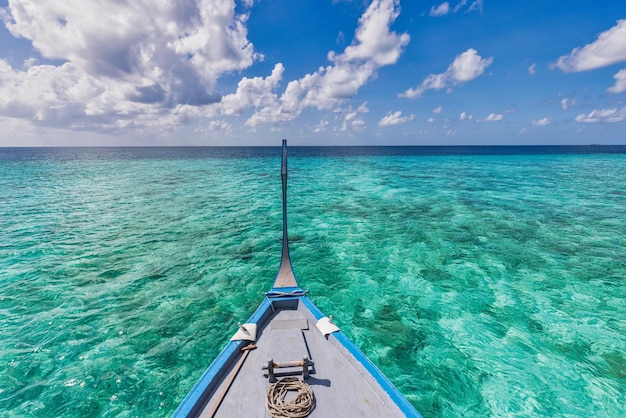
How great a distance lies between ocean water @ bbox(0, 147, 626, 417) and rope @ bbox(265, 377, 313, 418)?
410cm

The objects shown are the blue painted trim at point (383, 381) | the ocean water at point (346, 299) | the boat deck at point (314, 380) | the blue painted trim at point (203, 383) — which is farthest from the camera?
the ocean water at point (346, 299)

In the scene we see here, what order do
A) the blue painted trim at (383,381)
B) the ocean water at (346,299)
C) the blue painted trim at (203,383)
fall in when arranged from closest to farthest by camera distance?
the blue painted trim at (203,383) → the blue painted trim at (383,381) → the ocean water at (346,299)

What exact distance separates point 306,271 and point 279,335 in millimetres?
7641

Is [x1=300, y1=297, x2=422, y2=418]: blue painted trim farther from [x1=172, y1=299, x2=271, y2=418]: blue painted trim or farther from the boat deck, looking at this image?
[x1=172, y1=299, x2=271, y2=418]: blue painted trim

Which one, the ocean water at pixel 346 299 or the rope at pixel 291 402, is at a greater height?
the rope at pixel 291 402

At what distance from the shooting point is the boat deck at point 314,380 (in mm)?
5219

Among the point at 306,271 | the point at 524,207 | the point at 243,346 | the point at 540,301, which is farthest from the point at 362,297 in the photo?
the point at 524,207

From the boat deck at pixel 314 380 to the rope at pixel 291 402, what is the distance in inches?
6.6

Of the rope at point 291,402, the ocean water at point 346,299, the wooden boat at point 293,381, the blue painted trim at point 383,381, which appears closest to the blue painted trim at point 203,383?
the wooden boat at point 293,381

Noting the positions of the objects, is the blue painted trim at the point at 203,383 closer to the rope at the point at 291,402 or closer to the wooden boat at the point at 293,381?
the wooden boat at the point at 293,381

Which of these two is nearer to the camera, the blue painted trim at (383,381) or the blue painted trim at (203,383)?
the blue painted trim at (203,383)

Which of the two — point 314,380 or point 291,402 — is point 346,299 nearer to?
point 314,380

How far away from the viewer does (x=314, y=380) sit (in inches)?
231

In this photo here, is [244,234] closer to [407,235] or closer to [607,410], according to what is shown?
[407,235]
